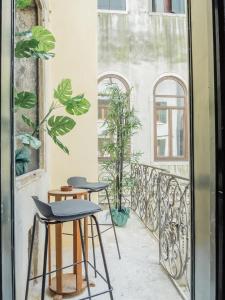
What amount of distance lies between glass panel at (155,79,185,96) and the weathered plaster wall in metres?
0.19

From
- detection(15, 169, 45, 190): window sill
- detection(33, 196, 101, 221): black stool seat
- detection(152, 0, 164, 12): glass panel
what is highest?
detection(152, 0, 164, 12): glass panel

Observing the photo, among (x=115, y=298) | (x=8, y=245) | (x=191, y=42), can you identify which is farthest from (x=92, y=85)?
(x=8, y=245)

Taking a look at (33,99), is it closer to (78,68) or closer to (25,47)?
(25,47)

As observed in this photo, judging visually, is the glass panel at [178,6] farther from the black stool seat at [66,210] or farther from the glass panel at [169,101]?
the black stool seat at [66,210]

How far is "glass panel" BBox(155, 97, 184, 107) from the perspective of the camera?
6.58 m

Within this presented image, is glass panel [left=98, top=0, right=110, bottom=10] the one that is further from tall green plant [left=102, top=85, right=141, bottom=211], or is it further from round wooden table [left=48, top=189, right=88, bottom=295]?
round wooden table [left=48, top=189, right=88, bottom=295]

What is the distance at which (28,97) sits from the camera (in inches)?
70.8

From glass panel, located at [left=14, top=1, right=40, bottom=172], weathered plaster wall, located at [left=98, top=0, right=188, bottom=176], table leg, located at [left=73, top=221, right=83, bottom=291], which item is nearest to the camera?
glass panel, located at [left=14, top=1, right=40, bottom=172]

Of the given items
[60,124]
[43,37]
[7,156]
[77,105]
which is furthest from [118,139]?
A: [7,156]

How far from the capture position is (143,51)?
6375mm

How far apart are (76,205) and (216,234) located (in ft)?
3.84

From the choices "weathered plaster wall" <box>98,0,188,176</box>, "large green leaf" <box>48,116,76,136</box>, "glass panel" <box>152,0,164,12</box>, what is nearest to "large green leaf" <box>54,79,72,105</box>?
"large green leaf" <box>48,116,76,136</box>

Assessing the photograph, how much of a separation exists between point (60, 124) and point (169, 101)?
4755mm

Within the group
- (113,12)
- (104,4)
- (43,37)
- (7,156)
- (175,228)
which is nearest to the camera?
(7,156)
